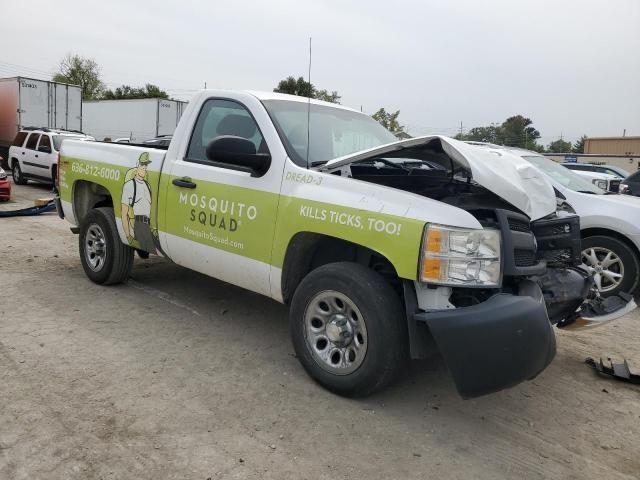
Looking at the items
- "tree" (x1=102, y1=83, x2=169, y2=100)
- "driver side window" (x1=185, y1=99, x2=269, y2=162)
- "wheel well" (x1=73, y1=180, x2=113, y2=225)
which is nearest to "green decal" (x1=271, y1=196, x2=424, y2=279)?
"driver side window" (x1=185, y1=99, x2=269, y2=162)

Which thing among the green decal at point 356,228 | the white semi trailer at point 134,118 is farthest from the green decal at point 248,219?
the white semi trailer at point 134,118

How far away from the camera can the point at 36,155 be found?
616 inches

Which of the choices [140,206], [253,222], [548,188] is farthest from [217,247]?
[548,188]

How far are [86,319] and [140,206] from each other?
1.10 meters

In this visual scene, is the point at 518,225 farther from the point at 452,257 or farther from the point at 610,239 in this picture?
the point at 610,239

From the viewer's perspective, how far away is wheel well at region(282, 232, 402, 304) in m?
3.60

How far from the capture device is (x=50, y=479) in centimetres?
261

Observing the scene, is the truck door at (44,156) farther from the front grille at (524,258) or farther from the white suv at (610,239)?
the front grille at (524,258)

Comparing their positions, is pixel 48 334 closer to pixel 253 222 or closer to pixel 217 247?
pixel 217 247

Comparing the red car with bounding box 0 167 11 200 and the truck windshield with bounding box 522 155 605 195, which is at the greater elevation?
the truck windshield with bounding box 522 155 605 195

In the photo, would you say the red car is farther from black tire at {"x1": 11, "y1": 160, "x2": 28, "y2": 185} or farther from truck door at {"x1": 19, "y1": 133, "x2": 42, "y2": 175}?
black tire at {"x1": 11, "y1": 160, "x2": 28, "y2": 185}

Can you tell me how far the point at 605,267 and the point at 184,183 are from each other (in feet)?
16.5

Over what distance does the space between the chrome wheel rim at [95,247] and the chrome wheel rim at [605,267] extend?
5.47 metres

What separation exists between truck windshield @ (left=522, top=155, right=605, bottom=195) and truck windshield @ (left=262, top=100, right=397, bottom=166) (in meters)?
3.34
